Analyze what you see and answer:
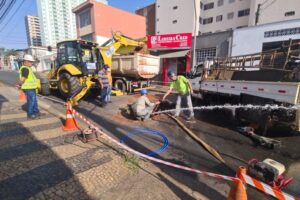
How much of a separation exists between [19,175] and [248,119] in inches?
226

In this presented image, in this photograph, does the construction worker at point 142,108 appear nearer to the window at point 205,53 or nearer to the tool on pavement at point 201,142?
the tool on pavement at point 201,142

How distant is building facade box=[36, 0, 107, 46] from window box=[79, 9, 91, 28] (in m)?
2.03

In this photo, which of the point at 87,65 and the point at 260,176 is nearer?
the point at 260,176

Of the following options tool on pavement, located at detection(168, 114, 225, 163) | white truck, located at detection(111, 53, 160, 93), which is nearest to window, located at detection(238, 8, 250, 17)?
white truck, located at detection(111, 53, 160, 93)

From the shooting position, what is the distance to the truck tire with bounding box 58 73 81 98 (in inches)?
312

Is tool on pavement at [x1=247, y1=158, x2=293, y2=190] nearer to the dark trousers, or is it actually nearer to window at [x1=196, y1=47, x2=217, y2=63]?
the dark trousers

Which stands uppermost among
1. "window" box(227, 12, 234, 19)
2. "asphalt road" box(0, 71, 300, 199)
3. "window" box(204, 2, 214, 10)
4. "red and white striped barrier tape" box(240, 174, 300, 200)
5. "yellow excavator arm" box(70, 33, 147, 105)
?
"window" box(204, 2, 214, 10)

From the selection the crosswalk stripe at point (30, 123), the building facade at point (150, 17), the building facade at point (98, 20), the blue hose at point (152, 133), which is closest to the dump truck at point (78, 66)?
the crosswalk stripe at point (30, 123)

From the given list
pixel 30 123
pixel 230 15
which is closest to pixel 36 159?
pixel 30 123

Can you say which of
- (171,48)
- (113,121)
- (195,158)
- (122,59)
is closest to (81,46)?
(122,59)

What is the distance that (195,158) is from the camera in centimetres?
379

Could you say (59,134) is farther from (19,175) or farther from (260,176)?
(260,176)

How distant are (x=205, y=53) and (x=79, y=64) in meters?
11.9

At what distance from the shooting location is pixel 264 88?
4.75m
